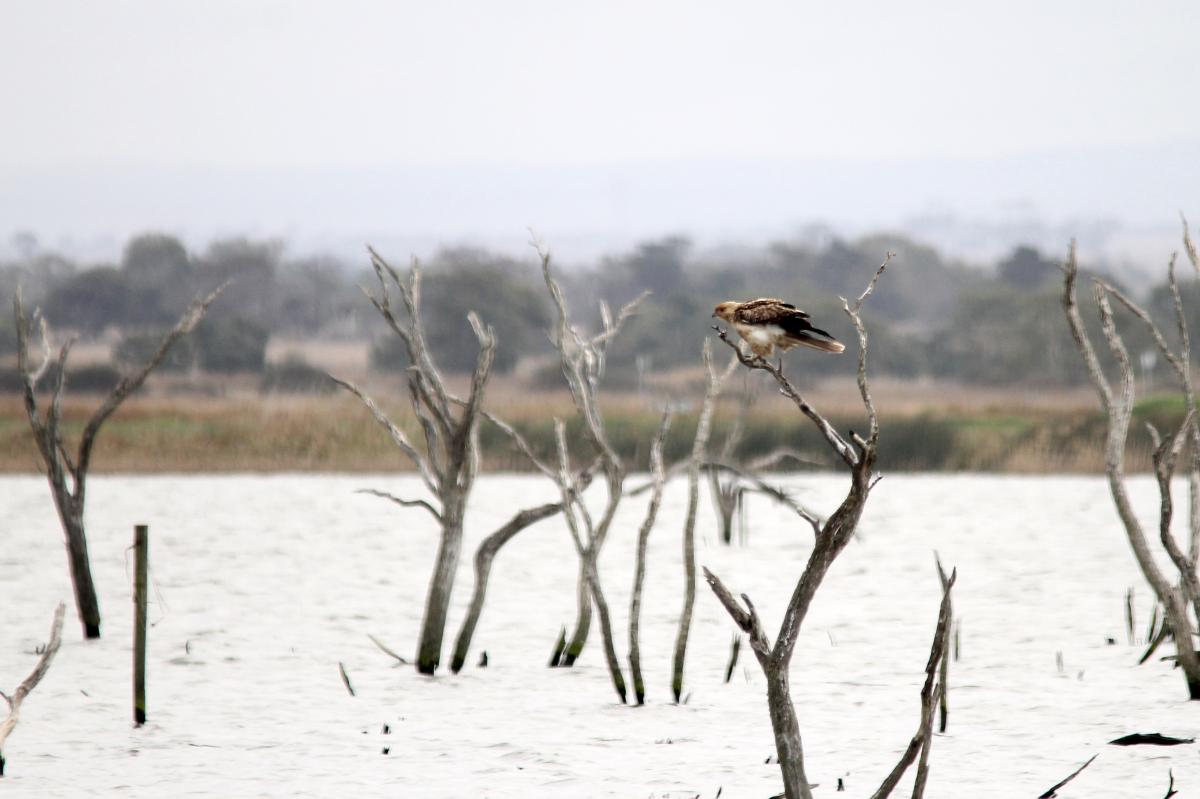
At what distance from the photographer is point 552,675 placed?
10.4 meters

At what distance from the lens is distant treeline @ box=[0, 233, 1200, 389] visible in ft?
196

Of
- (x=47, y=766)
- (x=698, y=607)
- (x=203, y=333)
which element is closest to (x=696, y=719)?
(x=47, y=766)

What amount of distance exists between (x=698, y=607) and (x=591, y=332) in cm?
6764

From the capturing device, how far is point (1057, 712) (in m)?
9.16

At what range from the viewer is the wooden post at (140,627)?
8484 millimetres

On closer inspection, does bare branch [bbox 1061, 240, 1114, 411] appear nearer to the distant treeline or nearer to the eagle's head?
the eagle's head

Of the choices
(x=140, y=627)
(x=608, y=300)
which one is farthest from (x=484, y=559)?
(x=608, y=300)

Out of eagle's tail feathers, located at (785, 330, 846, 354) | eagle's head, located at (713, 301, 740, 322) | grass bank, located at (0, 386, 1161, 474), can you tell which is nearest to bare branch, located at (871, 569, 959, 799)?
eagle's tail feathers, located at (785, 330, 846, 354)

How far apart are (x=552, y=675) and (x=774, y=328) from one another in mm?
5098

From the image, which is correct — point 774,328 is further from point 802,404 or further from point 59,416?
point 59,416

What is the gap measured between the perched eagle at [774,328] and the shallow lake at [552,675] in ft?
8.50

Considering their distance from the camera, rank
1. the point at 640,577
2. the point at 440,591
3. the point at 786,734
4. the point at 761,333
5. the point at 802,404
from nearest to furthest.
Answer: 1. the point at 802,404
2. the point at 786,734
3. the point at 761,333
4. the point at 640,577
5. the point at 440,591

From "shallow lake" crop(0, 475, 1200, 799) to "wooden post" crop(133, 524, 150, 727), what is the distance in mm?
175

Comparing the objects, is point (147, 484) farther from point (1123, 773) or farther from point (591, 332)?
point (591, 332)
